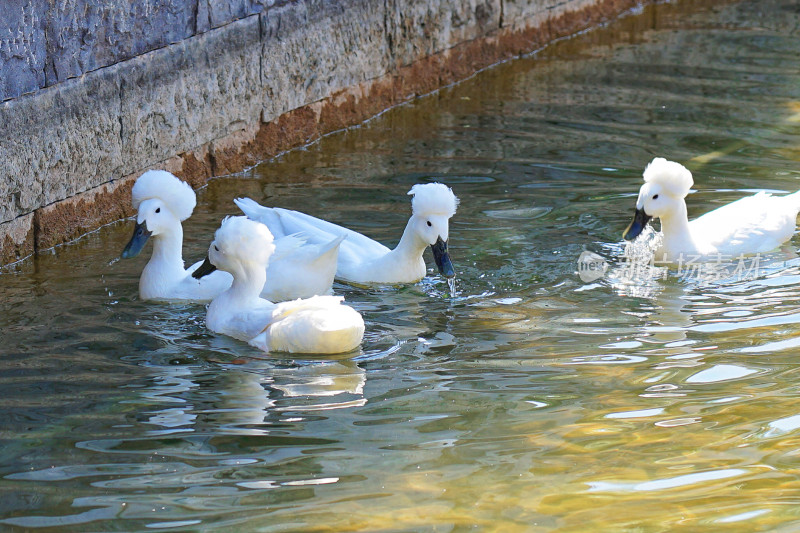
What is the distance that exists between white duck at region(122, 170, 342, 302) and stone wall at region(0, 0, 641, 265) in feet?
3.02

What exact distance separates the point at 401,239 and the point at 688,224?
168cm

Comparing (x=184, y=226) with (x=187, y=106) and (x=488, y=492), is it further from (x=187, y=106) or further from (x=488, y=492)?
(x=488, y=492)

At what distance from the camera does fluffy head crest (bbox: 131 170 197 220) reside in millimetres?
6055

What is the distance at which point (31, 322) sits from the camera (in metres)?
5.53

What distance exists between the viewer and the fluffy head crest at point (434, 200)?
5965 mm

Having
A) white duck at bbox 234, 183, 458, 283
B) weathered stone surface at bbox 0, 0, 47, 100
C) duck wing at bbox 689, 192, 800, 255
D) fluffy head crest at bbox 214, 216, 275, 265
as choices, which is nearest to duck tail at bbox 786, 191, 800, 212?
duck wing at bbox 689, 192, 800, 255

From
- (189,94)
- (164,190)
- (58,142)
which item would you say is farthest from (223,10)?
(164,190)

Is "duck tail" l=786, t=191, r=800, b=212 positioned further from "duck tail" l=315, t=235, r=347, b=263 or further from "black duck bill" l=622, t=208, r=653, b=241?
"duck tail" l=315, t=235, r=347, b=263

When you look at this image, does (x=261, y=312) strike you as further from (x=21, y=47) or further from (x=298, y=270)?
(x=21, y=47)

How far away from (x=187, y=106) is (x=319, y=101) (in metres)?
1.53

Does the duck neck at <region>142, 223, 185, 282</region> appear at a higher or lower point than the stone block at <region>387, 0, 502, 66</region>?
lower

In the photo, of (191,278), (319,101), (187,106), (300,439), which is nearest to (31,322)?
(191,278)

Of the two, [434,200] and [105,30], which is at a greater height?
[105,30]

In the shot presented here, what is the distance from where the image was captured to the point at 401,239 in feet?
20.8
